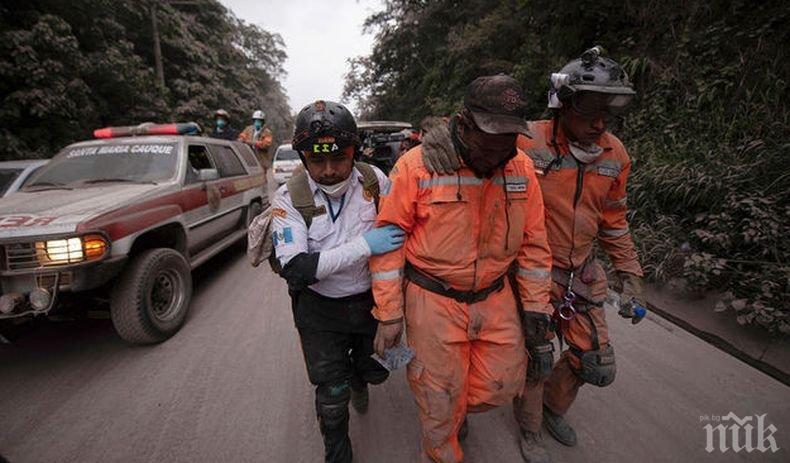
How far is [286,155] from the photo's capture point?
12.7 m

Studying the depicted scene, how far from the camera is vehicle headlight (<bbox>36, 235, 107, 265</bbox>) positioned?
2.56 m

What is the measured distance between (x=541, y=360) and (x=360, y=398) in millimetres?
1188

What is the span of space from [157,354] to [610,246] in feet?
11.7

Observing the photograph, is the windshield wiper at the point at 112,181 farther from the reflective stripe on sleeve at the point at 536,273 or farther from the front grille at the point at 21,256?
the reflective stripe on sleeve at the point at 536,273

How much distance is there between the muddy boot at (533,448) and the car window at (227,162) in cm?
473

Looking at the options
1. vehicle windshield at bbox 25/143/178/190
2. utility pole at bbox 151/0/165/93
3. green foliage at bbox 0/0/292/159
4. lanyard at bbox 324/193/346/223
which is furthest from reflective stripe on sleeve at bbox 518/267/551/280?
utility pole at bbox 151/0/165/93

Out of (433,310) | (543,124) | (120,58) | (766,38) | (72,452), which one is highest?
(120,58)

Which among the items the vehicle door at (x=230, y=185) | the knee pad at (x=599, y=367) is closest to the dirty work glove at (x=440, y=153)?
the knee pad at (x=599, y=367)

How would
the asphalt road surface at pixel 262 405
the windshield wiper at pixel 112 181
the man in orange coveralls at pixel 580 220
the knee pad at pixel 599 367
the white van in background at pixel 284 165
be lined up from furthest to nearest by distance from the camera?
the white van in background at pixel 284 165
the windshield wiper at pixel 112 181
the asphalt road surface at pixel 262 405
the knee pad at pixel 599 367
the man in orange coveralls at pixel 580 220

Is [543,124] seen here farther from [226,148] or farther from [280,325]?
[226,148]

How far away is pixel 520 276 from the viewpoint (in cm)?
188

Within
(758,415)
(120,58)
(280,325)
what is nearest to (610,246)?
(758,415)

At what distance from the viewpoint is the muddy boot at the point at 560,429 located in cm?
219

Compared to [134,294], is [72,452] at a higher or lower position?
lower
